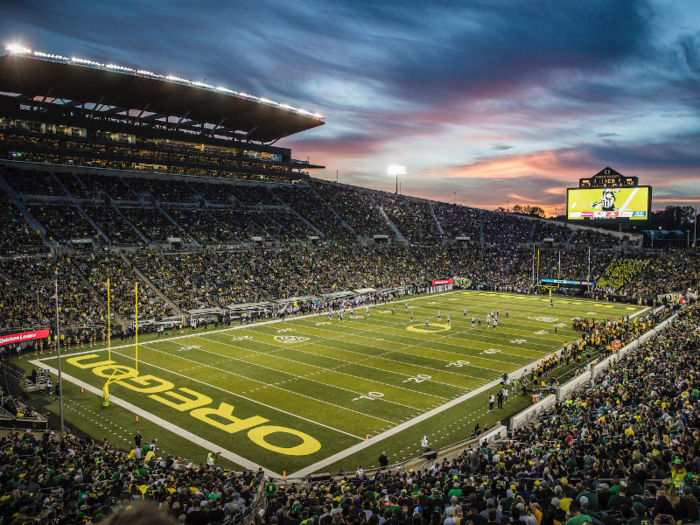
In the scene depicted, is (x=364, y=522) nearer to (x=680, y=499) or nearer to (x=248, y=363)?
(x=680, y=499)

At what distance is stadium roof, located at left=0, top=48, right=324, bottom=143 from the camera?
41.2 m

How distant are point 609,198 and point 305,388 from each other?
46.4 metres

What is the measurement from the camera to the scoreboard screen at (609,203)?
52.0 metres

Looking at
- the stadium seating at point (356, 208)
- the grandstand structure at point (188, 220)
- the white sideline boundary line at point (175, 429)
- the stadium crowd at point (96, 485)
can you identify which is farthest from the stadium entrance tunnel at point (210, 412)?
the stadium seating at point (356, 208)

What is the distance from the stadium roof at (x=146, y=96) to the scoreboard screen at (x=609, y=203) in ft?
108

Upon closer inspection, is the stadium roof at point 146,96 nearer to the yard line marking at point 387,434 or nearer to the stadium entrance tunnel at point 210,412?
the stadium entrance tunnel at point 210,412

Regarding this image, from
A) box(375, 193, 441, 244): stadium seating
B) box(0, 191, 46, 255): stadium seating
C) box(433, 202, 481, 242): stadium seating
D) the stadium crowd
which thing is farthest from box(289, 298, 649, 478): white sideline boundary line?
box(433, 202, 481, 242): stadium seating

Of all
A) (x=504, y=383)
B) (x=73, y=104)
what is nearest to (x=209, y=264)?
(x=73, y=104)

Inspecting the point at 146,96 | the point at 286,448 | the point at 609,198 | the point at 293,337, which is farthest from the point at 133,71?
the point at 609,198

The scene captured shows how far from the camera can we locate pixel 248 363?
2662 cm

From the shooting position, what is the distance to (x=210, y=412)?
1973 centimetres

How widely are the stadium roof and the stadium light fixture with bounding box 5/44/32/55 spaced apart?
76 mm

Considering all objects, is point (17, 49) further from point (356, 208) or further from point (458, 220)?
point (458, 220)

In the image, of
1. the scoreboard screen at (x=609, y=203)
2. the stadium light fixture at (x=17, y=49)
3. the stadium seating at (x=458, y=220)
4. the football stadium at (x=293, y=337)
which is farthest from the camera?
the stadium seating at (x=458, y=220)
